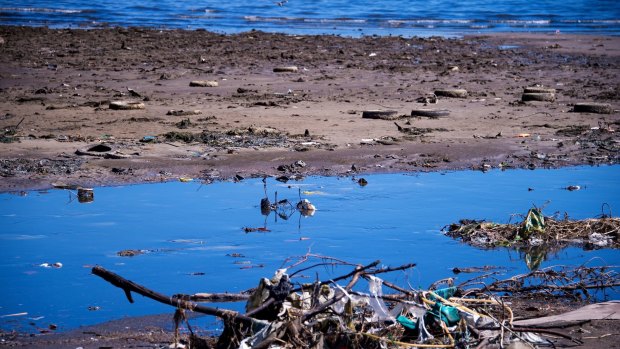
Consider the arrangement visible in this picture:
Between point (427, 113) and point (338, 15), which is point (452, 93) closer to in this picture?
point (427, 113)

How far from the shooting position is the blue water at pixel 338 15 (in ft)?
87.4

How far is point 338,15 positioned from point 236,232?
26.4m

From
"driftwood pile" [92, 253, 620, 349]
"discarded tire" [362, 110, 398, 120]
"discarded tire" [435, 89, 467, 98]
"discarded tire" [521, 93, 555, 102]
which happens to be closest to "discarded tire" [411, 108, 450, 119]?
"discarded tire" [362, 110, 398, 120]

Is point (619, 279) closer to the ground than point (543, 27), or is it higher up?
closer to the ground

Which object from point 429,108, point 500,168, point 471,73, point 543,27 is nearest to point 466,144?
point 500,168

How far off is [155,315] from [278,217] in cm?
252

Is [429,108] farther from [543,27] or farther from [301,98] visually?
[543,27]

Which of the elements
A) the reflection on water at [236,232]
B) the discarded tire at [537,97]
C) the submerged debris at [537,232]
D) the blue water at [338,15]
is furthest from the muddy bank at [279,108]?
the blue water at [338,15]

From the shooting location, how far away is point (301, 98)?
531 inches

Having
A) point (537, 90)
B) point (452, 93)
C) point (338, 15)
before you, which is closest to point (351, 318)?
point (452, 93)

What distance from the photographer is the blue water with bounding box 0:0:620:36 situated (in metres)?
26.6

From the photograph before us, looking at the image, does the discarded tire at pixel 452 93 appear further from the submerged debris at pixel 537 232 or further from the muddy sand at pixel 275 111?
the submerged debris at pixel 537 232

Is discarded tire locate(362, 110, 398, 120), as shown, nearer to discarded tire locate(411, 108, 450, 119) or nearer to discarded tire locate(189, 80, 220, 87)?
discarded tire locate(411, 108, 450, 119)

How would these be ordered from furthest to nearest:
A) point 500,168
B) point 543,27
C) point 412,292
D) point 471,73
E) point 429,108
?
point 543,27
point 471,73
point 429,108
point 500,168
point 412,292
